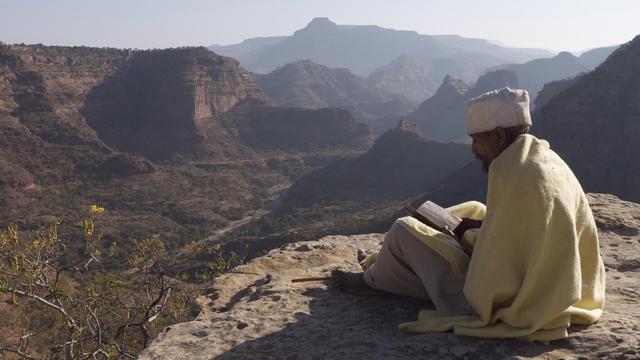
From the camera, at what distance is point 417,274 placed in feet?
11.2

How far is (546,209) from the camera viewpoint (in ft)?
8.89

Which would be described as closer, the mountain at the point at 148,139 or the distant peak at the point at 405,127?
the mountain at the point at 148,139

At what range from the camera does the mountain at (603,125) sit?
37.2 meters

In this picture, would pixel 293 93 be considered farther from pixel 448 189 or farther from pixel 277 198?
pixel 448 189

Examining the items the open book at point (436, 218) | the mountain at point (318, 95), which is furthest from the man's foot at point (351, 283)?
the mountain at point (318, 95)

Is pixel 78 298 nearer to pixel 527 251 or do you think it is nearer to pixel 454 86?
pixel 527 251

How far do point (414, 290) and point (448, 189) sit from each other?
127 ft

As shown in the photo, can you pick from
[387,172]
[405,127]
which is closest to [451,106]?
[405,127]

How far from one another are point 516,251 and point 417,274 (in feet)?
2.59

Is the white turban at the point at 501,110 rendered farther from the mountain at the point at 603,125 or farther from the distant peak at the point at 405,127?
the distant peak at the point at 405,127

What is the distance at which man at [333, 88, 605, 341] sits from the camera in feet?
8.98

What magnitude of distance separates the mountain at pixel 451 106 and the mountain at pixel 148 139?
5260cm

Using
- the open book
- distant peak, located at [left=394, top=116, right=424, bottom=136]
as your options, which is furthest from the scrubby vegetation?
distant peak, located at [left=394, top=116, right=424, bottom=136]

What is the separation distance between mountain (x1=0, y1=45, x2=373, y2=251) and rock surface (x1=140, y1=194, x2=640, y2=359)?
121 feet
